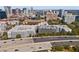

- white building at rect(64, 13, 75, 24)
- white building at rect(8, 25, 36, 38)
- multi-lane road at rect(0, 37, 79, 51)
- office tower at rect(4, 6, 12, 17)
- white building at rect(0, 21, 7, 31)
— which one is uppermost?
office tower at rect(4, 6, 12, 17)

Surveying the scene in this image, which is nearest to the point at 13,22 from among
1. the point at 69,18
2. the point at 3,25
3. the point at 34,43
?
the point at 3,25

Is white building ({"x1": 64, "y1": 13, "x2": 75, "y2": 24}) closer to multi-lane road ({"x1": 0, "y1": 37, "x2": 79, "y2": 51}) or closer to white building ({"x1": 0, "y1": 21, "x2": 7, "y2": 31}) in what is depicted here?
multi-lane road ({"x1": 0, "y1": 37, "x2": 79, "y2": 51})

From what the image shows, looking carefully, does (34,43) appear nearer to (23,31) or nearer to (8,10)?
(23,31)

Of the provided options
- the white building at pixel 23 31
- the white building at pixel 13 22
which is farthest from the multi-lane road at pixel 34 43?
the white building at pixel 13 22

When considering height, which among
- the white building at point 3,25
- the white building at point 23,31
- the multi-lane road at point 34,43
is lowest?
the multi-lane road at point 34,43

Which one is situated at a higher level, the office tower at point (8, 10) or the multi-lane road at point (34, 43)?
the office tower at point (8, 10)

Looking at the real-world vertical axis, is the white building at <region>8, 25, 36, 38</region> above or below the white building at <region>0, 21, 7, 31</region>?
below

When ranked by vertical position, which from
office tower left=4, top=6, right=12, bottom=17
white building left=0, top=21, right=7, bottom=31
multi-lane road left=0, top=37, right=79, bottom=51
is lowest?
multi-lane road left=0, top=37, right=79, bottom=51

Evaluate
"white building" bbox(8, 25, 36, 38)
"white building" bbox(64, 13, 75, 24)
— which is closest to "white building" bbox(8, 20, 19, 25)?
"white building" bbox(8, 25, 36, 38)

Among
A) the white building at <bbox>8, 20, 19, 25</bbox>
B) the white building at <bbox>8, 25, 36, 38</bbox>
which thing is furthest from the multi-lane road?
the white building at <bbox>8, 20, 19, 25</bbox>

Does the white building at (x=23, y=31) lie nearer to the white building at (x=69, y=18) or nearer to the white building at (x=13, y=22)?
the white building at (x=13, y=22)

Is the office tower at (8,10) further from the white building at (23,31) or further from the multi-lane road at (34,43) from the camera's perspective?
the multi-lane road at (34,43)

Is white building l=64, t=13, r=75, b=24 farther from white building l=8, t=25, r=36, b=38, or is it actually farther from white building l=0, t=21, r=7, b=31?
white building l=0, t=21, r=7, b=31
